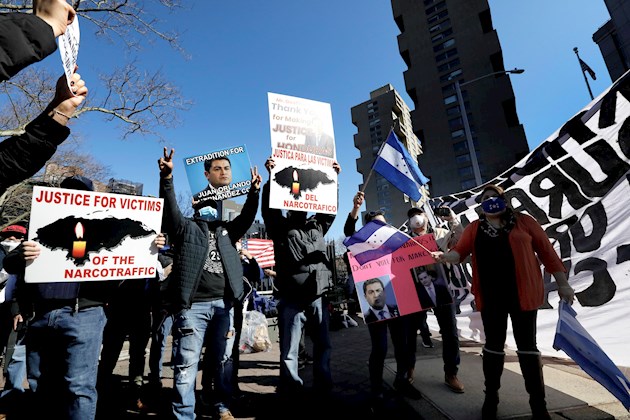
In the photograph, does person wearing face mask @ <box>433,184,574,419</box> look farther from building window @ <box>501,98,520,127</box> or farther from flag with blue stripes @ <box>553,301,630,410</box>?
building window @ <box>501,98,520,127</box>

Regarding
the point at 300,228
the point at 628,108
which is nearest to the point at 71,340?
the point at 300,228

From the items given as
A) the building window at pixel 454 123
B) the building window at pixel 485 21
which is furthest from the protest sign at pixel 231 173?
the building window at pixel 485 21

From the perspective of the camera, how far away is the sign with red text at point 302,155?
3180 mm

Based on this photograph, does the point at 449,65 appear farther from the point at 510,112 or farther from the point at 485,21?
the point at 510,112

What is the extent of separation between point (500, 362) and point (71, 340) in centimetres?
328

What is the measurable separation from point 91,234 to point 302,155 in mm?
2141

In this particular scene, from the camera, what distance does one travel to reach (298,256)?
2.89 m

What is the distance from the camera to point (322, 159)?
356cm

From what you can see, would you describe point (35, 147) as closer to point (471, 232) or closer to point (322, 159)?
point (322, 159)

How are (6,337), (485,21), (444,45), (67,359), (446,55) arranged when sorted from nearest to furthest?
(67,359), (6,337), (485,21), (444,45), (446,55)

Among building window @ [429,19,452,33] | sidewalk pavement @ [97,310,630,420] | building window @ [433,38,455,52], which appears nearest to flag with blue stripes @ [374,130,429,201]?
sidewalk pavement @ [97,310,630,420]

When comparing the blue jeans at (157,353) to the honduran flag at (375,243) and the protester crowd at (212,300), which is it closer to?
the protester crowd at (212,300)

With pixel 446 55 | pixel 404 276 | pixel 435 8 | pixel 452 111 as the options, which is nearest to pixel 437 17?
pixel 435 8

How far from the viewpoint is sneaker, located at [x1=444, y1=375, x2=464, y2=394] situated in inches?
117
